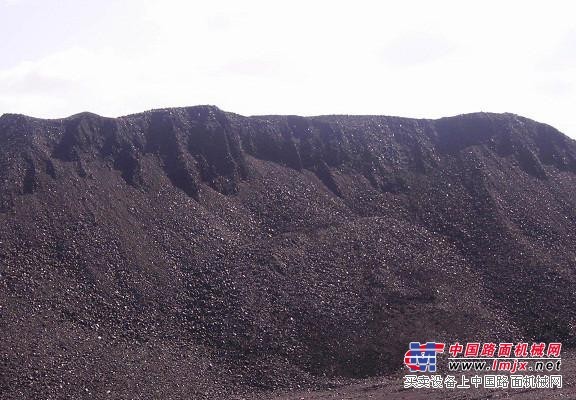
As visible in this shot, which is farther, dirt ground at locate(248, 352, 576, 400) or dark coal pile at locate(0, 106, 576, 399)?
dark coal pile at locate(0, 106, 576, 399)

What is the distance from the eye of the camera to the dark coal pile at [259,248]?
2311 centimetres

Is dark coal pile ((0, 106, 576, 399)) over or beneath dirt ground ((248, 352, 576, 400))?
over

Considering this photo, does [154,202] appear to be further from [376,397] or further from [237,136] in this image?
[376,397]

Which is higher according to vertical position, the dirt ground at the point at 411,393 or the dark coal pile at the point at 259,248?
the dark coal pile at the point at 259,248

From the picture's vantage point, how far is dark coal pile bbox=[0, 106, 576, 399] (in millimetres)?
23109

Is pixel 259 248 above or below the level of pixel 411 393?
above

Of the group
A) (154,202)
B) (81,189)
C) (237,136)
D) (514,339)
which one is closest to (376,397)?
(514,339)

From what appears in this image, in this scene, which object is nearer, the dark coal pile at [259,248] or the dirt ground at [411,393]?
the dirt ground at [411,393]

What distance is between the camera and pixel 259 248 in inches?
1125

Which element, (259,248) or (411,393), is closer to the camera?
(411,393)

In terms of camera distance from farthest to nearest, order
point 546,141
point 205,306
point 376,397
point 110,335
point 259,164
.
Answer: point 546,141 → point 259,164 → point 205,306 → point 110,335 → point 376,397

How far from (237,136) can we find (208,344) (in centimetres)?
1447

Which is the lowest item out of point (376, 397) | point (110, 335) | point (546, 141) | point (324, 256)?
point (376, 397)

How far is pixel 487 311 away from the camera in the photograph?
1079 inches
